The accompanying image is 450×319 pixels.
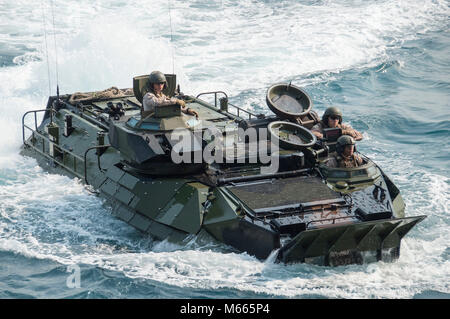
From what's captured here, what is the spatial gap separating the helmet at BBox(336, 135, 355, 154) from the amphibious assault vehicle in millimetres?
420

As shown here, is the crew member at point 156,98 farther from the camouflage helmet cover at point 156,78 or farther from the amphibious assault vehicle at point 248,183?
the amphibious assault vehicle at point 248,183

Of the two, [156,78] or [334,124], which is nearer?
[156,78]

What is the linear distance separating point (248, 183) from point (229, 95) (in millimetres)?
10767

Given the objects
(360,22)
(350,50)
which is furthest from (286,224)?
(360,22)

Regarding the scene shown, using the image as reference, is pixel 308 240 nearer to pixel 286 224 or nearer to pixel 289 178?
pixel 286 224

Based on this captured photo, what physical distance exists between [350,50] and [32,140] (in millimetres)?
13914

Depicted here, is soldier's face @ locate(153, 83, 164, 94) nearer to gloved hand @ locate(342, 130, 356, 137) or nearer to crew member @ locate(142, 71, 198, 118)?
crew member @ locate(142, 71, 198, 118)

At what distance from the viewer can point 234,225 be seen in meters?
15.5

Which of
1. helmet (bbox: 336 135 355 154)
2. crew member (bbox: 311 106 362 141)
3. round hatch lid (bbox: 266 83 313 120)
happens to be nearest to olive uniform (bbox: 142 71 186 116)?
round hatch lid (bbox: 266 83 313 120)

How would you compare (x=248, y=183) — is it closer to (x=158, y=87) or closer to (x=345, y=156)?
(x=345, y=156)

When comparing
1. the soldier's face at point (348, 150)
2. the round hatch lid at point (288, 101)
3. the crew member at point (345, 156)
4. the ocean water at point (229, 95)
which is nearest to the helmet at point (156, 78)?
the round hatch lid at point (288, 101)

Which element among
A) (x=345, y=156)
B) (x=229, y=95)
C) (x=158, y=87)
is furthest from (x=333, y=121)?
(x=229, y=95)

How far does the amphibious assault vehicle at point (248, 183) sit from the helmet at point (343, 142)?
0.42 metres

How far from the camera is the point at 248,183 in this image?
1655 centimetres
